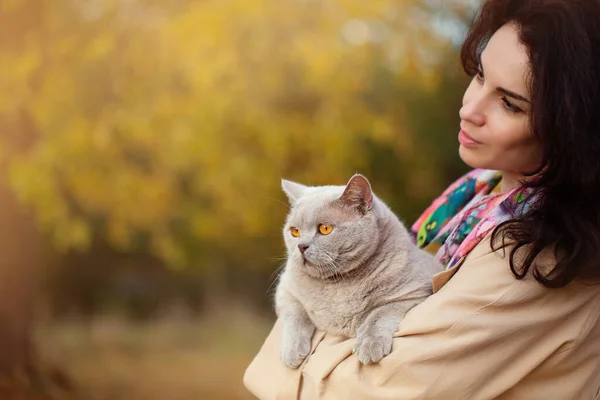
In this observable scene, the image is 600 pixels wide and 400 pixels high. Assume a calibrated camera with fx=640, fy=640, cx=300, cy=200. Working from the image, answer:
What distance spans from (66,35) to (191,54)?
516 millimetres

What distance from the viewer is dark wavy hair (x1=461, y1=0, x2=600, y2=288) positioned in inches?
41.0

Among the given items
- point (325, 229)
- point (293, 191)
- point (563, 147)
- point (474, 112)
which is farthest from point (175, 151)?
point (563, 147)

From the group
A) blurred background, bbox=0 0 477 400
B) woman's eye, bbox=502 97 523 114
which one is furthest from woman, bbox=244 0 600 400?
blurred background, bbox=0 0 477 400

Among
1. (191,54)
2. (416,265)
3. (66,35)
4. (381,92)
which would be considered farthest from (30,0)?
(416,265)

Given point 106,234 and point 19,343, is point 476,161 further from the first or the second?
point 19,343

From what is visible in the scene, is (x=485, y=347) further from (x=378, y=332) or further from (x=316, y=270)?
(x=316, y=270)

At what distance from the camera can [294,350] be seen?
1.20 meters

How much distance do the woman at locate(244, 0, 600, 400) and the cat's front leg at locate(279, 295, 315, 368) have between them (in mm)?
36

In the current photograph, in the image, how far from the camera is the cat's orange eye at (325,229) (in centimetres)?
131

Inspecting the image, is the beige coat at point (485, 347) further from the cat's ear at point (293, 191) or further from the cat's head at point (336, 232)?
the cat's ear at point (293, 191)

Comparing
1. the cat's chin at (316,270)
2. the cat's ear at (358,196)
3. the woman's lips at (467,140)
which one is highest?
the woman's lips at (467,140)

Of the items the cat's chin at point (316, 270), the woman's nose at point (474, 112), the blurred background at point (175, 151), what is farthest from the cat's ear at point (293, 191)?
the blurred background at point (175, 151)

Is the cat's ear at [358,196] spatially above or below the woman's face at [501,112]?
below

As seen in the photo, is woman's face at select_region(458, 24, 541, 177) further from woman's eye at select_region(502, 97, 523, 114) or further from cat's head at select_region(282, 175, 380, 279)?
cat's head at select_region(282, 175, 380, 279)
